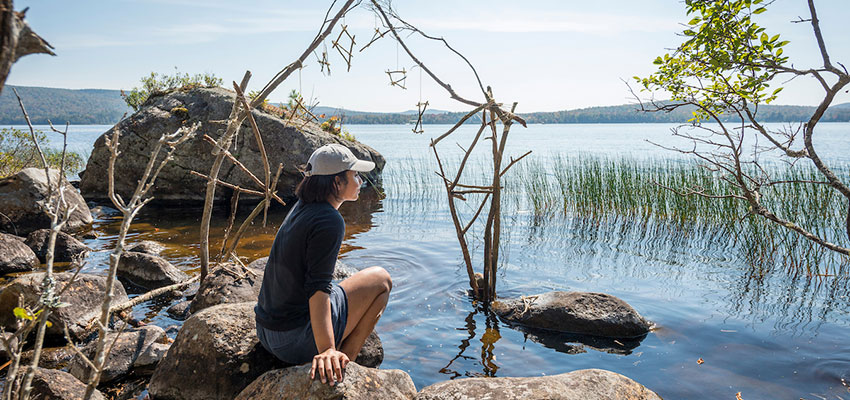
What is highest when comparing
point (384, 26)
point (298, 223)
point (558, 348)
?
point (384, 26)

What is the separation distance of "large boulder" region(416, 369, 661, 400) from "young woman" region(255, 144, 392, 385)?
1.84 feet

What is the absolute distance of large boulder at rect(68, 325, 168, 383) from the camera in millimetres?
3396

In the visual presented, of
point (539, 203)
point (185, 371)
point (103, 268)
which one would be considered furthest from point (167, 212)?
point (185, 371)

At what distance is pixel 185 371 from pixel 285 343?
699 mm

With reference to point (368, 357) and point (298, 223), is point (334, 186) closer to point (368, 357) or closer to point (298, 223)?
point (298, 223)

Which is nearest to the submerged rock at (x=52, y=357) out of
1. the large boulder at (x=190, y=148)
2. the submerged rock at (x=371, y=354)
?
the submerged rock at (x=371, y=354)

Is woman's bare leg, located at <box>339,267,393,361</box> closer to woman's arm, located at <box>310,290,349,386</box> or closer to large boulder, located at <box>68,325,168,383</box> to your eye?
woman's arm, located at <box>310,290,349,386</box>

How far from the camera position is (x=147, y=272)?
219 inches

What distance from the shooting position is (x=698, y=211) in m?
8.65

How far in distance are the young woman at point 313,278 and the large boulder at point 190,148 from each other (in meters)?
7.47

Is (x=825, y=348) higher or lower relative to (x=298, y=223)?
lower

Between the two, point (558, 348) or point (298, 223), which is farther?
point (558, 348)

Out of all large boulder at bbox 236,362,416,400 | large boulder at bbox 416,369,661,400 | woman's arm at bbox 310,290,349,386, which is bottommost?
large boulder at bbox 416,369,661,400

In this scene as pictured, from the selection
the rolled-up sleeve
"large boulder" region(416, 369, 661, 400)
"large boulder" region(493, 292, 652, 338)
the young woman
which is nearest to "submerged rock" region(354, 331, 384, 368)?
the young woman
